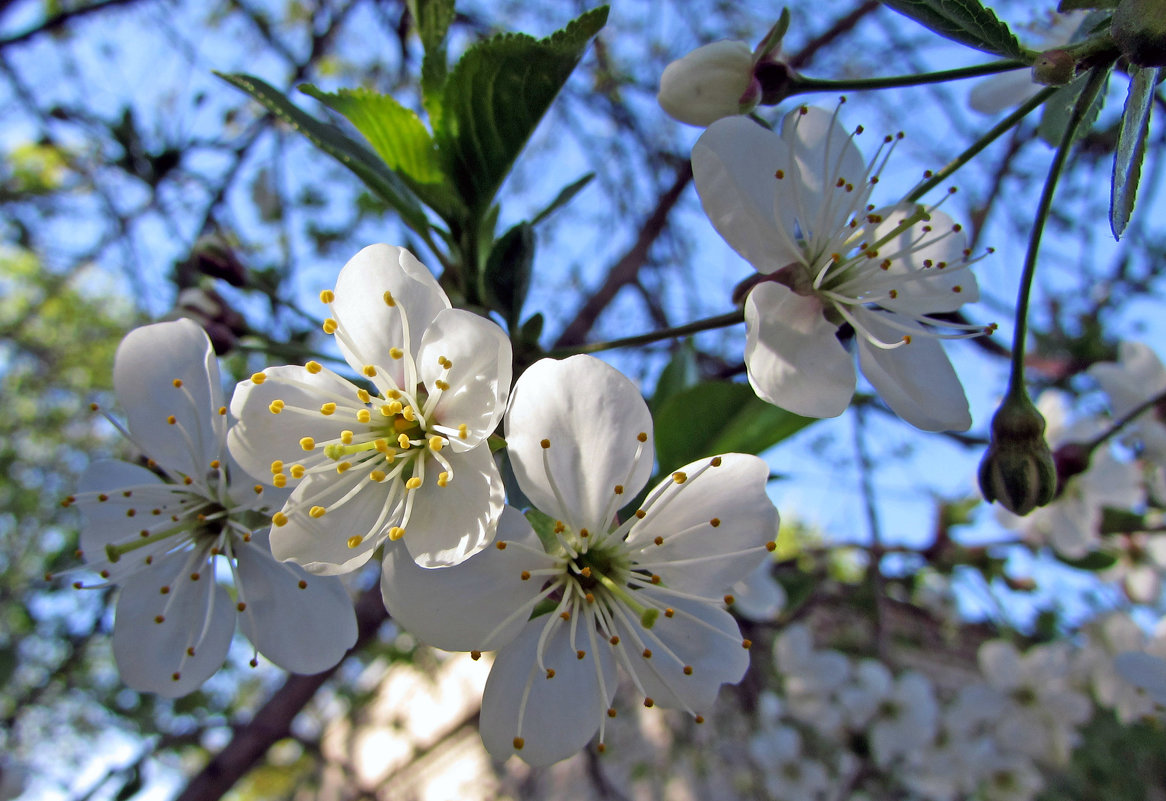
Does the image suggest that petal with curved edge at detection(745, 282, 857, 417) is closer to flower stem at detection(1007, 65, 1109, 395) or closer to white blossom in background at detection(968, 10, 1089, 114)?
flower stem at detection(1007, 65, 1109, 395)

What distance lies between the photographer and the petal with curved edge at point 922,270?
914mm

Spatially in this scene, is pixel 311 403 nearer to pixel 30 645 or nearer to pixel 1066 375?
pixel 1066 375

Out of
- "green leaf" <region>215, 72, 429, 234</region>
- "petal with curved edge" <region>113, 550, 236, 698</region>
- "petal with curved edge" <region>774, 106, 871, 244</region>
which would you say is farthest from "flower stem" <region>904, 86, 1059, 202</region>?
"petal with curved edge" <region>113, 550, 236, 698</region>

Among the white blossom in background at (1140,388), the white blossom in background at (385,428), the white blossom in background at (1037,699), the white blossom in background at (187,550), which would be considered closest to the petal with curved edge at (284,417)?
the white blossom in background at (385,428)

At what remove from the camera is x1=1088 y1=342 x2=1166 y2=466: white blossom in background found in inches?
61.2

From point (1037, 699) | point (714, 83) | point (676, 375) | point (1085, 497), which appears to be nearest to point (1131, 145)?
point (714, 83)

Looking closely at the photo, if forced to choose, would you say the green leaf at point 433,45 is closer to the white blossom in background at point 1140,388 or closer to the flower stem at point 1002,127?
the flower stem at point 1002,127

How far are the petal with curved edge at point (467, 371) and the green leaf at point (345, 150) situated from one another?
246 millimetres

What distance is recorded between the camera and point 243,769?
5.22 feet

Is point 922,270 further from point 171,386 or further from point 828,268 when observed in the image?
point 171,386

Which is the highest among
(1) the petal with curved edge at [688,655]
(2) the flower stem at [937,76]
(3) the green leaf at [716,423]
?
(2) the flower stem at [937,76]

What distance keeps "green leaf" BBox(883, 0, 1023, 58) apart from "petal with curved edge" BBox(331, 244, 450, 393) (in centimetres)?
51

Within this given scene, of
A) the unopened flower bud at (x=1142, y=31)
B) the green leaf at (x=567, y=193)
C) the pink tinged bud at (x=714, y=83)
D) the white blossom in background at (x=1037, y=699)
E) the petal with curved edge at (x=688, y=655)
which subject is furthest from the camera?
the white blossom in background at (x=1037, y=699)

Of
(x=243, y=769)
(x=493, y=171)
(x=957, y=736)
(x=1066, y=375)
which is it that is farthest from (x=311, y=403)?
(x=957, y=736)
